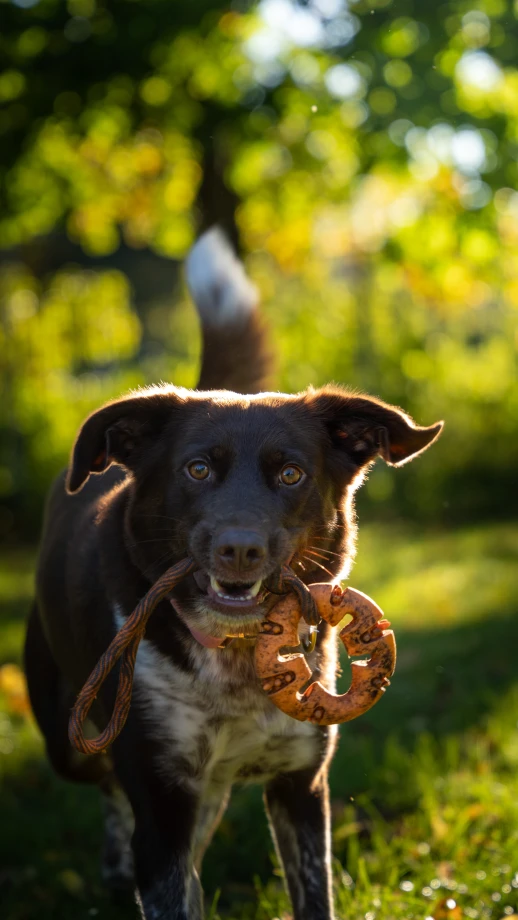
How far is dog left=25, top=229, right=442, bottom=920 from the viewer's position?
110 inches

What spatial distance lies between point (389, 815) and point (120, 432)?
2202mm

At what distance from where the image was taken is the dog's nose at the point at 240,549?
248cm

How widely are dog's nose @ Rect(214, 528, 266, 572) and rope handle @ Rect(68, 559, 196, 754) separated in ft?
0.68

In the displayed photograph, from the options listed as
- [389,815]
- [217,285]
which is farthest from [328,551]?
[217,285]

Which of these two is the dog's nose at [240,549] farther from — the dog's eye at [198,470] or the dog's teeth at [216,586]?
the dog's eye at [198,470]

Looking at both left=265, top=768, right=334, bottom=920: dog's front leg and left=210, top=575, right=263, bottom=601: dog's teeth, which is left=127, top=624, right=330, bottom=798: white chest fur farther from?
left=210, top=575, right=263, bottom=601: dog's teeth

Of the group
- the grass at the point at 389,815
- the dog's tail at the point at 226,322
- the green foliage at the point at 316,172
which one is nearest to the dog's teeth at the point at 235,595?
the grass at the point at 389,815

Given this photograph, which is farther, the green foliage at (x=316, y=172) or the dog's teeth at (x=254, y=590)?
the green foliage at (x=316, y=172)

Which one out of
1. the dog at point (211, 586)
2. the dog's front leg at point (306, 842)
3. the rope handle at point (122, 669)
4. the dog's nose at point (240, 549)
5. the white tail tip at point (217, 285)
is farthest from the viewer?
the white tail tip at point (217, 285)

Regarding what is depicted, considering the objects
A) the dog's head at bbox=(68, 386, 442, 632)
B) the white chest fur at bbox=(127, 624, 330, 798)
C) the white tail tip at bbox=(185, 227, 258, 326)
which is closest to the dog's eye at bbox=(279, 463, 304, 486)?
the dog's head at bbox=(68, 386, 442, 632)

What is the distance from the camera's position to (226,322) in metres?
4.59

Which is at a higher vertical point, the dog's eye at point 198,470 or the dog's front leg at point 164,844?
the dog's eye at point 198,470

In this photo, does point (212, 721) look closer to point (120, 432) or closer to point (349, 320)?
point (120, 432)

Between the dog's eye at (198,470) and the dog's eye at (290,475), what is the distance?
0.67 ft
